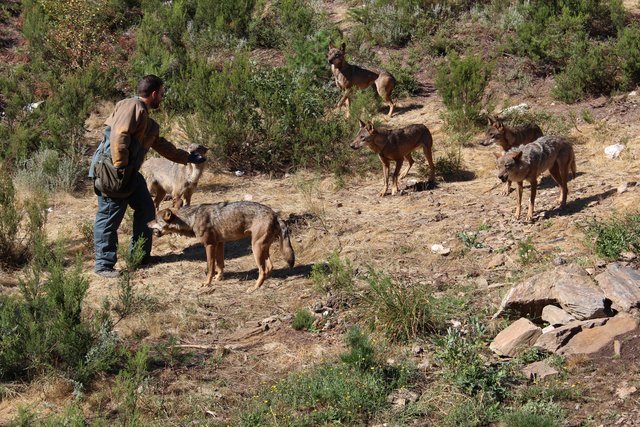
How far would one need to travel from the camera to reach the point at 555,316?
7383 millimetres

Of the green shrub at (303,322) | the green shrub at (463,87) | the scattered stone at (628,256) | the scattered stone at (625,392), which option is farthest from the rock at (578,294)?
the green shrub at (463,87)

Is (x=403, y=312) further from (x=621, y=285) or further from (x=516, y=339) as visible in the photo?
(x=621, y=285)

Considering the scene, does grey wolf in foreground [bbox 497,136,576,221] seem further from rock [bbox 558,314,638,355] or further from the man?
the man

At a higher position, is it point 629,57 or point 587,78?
point 629,57

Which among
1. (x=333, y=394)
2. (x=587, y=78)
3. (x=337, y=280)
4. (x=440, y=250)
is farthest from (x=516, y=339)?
(x=587, y=78)

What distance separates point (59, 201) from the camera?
12.2 m

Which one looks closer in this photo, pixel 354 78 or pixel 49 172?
pixel 49 172

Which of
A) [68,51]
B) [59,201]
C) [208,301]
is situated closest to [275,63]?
[68,51]

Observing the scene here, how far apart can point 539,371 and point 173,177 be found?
6280mm

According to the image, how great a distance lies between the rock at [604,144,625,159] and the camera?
40.6 ft

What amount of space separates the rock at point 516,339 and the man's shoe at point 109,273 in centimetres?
462

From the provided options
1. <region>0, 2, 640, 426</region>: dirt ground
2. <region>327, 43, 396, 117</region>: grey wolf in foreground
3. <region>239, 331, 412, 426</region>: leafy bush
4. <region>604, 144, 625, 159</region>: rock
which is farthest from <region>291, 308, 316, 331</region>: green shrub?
<region>327, 43, 396, 117</region>: grey wolf in foreground

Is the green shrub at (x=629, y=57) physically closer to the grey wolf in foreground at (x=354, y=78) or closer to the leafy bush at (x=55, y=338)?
the grey wolf in foreground at (x=354, y=78)

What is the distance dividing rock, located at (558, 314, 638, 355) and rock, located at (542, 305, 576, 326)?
0.27 metres
